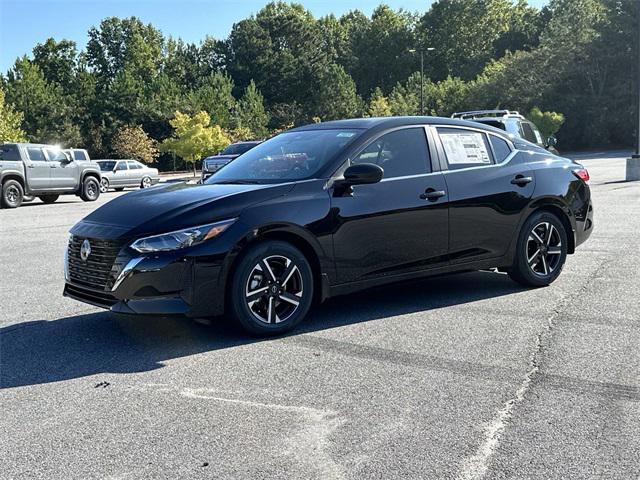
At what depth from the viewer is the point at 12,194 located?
770 inches

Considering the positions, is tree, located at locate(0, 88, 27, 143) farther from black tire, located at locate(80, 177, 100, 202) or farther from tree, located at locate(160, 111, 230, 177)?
black tire, located at locate(80, 177, 100, 202)

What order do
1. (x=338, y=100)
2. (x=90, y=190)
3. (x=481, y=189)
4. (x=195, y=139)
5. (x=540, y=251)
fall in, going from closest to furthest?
(x=481, y=189), (x=540, y=251), (x=90, y=190), (x=195, y=139), (x=338, y=100)

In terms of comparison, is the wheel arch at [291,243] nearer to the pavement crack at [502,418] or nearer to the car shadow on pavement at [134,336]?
the car shadow on pavement at [134,336]

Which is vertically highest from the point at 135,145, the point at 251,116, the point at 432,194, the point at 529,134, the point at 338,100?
the point at 338,100

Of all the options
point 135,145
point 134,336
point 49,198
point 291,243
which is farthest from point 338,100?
point 134,336

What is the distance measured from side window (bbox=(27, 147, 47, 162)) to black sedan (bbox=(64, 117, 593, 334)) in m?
15.7

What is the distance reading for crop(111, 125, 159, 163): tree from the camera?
5212cm

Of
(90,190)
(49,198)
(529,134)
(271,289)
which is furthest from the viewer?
(90,190)

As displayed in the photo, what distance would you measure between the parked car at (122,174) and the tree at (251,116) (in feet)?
93.4

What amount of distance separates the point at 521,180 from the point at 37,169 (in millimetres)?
16941

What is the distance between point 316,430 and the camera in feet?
11.7

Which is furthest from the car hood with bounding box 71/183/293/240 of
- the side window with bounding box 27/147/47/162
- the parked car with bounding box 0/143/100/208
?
the side window with bounding box 27/147/47/162

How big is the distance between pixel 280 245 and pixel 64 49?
8202 cm

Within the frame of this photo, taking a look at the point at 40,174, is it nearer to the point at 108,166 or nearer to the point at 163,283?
the point at 108,166
